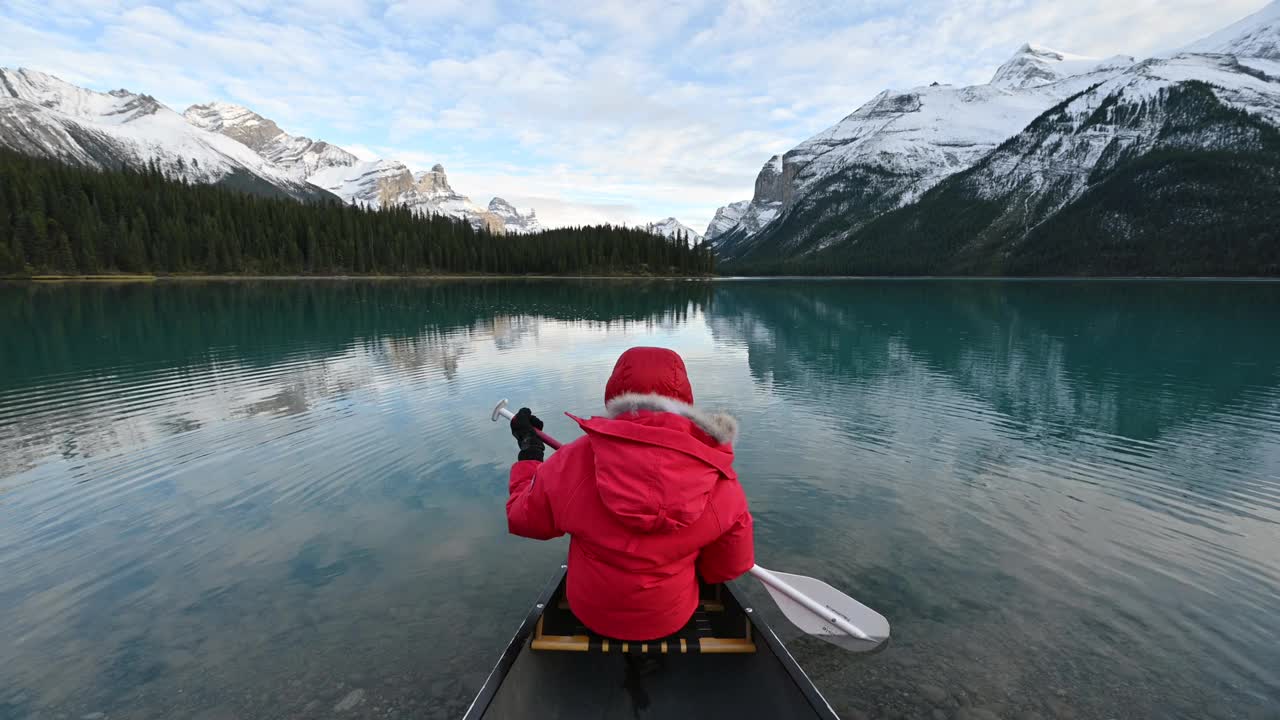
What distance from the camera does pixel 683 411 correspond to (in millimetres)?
4000

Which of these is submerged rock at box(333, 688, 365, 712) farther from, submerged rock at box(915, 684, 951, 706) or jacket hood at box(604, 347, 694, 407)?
submerged rock at box(915, 684, 951, 706)

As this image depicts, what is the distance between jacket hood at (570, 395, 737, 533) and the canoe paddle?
2.79m

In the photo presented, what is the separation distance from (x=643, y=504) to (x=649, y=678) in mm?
2132

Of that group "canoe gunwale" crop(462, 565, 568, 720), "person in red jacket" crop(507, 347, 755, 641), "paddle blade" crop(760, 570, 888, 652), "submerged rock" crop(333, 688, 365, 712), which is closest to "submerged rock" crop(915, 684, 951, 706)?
"paddle blade" crop(760, 570, 888, 652)

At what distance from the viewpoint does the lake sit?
6254mm

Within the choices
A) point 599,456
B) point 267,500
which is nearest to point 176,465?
point 267,500

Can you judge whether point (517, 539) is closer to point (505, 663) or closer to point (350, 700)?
point (350, 700)

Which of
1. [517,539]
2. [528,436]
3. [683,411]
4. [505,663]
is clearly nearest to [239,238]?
[517,539]

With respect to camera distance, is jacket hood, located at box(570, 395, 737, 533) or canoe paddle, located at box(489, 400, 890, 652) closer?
jacket hood, located at box(570, 395, 737, 533)

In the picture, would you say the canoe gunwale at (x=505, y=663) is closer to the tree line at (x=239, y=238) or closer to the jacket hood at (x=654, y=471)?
the jacket hood at (x=654, y=471)

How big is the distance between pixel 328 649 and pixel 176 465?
30.1 feet

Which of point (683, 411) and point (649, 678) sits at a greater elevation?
point (683, 411)

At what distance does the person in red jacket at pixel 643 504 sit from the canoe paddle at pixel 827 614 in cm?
204

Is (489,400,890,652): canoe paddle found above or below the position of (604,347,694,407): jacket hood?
below
